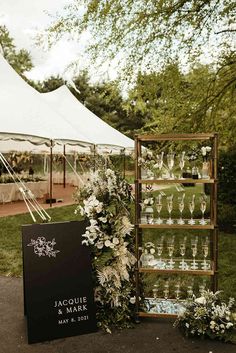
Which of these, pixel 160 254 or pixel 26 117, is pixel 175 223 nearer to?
pixel 160 254

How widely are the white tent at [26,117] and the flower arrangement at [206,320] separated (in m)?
7.79

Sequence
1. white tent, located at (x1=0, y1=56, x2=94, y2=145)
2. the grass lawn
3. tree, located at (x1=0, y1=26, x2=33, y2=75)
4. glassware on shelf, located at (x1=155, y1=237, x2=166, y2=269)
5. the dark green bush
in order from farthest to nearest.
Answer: tree, located at (x1=0, y1=26, x2=33, y2=75) < white tent, located at (x1=0, y1=56, x2=94, y2=145) < the dark green bush < the grass lawn < glassware on shelf, located at (x1=155, y1=237, x2=166, y2=269)

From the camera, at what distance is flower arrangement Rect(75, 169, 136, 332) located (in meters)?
4.06

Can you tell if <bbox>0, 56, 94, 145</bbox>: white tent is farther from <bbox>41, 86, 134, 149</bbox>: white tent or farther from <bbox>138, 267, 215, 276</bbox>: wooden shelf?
<bbox>138, 267, 215, 276</bbox>: wooden shelf

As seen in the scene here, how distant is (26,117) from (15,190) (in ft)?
11.8

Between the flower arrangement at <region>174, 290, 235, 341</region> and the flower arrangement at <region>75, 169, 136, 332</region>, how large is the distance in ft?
1.95

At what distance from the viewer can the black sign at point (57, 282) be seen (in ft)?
12.5

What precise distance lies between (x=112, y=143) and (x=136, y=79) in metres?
7.44

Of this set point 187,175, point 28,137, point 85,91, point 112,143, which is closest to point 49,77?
point 85,91

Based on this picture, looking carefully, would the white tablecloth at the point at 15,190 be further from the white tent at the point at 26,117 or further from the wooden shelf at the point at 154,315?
the wooden shelf at the point at 154,315

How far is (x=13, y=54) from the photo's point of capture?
3588 centimetres

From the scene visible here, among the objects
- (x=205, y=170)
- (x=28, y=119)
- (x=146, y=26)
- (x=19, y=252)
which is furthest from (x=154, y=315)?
(x=28, y=119)

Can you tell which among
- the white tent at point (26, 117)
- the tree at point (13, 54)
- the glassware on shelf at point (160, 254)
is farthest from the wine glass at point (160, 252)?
the tree at point (13, 54)

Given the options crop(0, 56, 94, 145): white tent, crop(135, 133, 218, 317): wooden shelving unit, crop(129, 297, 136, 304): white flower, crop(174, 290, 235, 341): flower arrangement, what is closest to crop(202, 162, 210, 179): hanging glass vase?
crop(135, 133, 218, 317): wooden shelving unit
